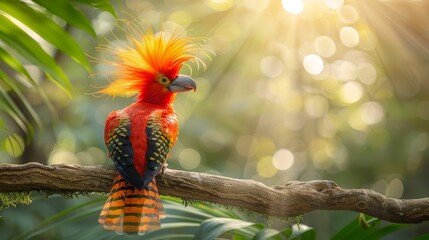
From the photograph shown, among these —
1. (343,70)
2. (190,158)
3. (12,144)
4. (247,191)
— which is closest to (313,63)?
(343,70)

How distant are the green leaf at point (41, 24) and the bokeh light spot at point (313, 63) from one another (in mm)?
6592

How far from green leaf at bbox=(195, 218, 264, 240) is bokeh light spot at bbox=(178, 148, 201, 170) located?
6.38 meters

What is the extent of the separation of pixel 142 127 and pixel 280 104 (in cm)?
597

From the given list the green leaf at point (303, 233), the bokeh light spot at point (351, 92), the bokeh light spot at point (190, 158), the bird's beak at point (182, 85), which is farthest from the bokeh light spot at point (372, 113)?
the green leaf at point (303, 233)

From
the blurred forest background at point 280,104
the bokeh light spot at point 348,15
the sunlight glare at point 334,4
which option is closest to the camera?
the sunlight glare at point 334,4

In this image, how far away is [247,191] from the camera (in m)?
2.58

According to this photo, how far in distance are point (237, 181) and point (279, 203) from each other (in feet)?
0.65

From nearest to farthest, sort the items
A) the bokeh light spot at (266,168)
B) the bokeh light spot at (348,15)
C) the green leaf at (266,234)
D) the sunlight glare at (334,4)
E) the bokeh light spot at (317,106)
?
1. the green leaf at (266,234)
2. the sunlight glare at (334,4)
3. the bokeh light spot at (348,15)
4. the bokeh light spot at (317,106)
5. the bokeh light spot at (266,168)

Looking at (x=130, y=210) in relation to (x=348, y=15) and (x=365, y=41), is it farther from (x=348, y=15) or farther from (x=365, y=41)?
(x=365, y=41)

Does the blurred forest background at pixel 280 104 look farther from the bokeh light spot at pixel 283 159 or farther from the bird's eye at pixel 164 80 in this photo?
the bird's eye at pixel 164 80

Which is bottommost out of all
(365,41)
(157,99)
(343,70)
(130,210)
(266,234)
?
(266,234)

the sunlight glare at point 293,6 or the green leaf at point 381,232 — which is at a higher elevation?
the sunlight glare at point 293,6

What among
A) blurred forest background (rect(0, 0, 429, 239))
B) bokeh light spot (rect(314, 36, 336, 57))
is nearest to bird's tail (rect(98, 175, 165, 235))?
blurred forest background (rect(0, 0, 429, 239))

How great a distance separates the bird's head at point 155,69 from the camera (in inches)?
135
